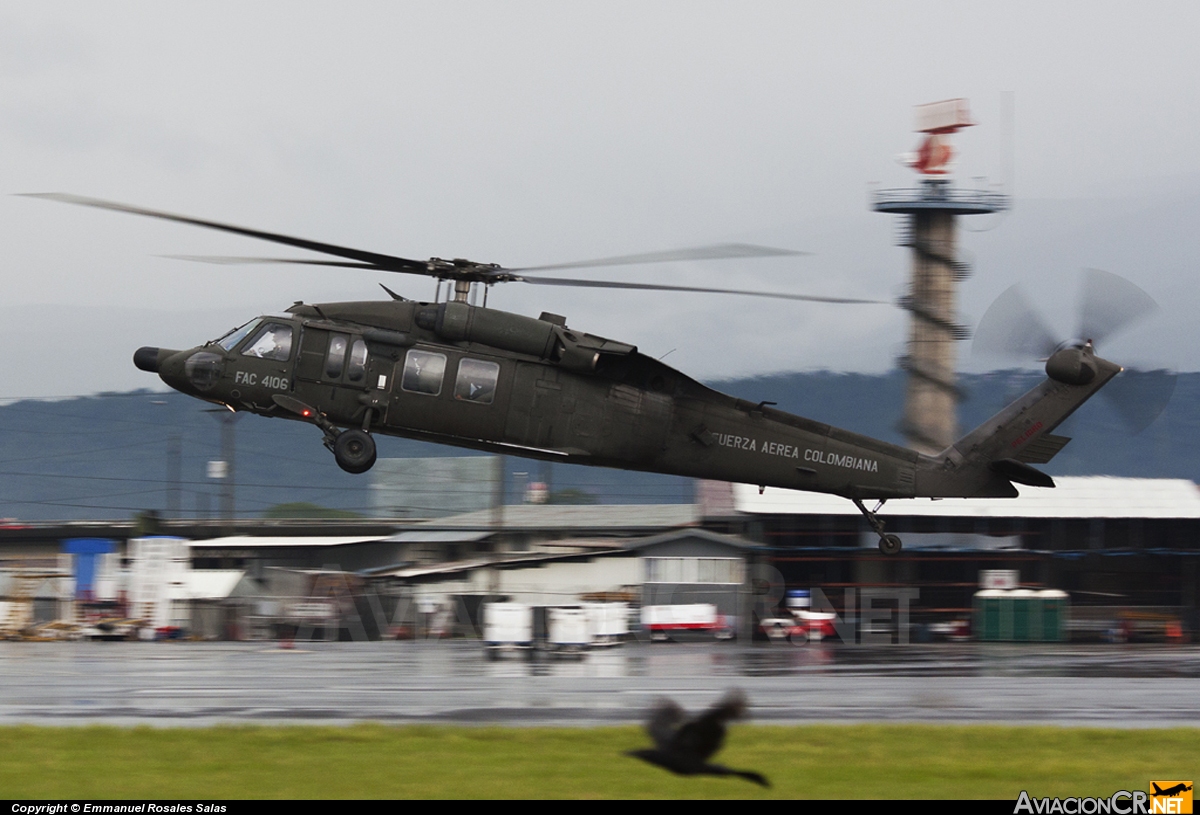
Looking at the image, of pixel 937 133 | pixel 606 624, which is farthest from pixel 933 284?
pixel 606 624

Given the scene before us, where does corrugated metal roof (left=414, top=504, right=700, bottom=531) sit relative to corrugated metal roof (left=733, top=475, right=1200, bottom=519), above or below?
below

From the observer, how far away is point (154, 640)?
1548 inches

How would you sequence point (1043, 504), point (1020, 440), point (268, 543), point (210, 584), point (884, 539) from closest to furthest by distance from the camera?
1. point (884, 539)
2. point (1020, 440)
3. point (210, 584)
4. point (1043, 504)
5. point (268, 543)

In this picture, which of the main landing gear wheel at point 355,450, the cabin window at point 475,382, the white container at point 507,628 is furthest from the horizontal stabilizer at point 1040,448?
the white container at point 507,628

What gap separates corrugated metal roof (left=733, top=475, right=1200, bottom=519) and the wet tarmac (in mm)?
11233

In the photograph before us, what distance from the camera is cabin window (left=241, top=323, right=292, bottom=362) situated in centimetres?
1884

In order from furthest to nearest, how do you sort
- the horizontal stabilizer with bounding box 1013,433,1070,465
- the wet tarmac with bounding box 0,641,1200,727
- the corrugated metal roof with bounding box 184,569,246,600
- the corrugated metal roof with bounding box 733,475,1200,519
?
the corrugated metal roof with bounding box 733,475,1200,519 < the corrugated metal roof with bounding box 184,569,246,600 < the horizontal stabilizer with bounding box 1013,433,1070,465 < the wet tarmac with bounding box 0,641,1200,727

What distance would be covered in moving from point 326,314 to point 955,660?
61.6ft

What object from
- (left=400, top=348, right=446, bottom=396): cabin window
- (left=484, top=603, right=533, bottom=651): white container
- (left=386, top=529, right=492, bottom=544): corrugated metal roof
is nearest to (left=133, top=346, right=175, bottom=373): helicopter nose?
(left=400, top=348, right=446, bottom=396): cabin window

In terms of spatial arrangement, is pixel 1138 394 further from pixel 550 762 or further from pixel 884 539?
pixel 550 762

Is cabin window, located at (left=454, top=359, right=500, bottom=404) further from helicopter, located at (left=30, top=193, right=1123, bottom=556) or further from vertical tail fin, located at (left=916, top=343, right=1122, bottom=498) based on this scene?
vertical tail fin, located at (left=916, top=343, right=1122, bottom=498)

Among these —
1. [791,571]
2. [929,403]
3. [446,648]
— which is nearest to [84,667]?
[446,648]

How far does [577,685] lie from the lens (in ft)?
78.3

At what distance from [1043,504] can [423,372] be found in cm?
3443
